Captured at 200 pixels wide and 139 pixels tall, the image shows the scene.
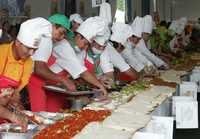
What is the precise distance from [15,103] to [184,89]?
2.53m

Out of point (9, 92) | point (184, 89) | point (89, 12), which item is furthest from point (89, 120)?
point (89, 12)

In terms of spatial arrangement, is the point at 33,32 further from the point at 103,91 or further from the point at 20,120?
the point at 103,91

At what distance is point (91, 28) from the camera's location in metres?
3.81

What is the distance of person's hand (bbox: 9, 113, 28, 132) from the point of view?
96.9 inches

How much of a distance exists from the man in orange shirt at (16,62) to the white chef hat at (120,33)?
6.48 feet

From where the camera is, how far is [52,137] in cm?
233

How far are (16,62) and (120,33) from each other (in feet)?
6.93

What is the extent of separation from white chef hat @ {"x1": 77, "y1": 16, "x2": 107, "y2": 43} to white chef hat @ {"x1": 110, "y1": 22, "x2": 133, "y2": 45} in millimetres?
750

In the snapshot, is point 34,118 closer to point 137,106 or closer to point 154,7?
point 137,106

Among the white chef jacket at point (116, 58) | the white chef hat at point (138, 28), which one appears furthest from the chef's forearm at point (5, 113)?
the white chef hat at point (138, 28)

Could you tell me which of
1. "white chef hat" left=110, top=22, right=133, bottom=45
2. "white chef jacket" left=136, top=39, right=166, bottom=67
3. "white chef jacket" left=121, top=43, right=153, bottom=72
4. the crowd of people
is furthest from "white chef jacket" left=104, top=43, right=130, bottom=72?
"white chef jacket" left=136, top=39, right=166, bottom=67

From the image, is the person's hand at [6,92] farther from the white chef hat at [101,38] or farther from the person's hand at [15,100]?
the white chef hat at [101,38]

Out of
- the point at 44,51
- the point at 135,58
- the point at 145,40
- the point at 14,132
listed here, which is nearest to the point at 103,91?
the point at 44,51

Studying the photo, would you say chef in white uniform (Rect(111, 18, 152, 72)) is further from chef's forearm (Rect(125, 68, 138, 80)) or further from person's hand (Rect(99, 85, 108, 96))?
person's hand (Rect(99, 85, 108, 96))
